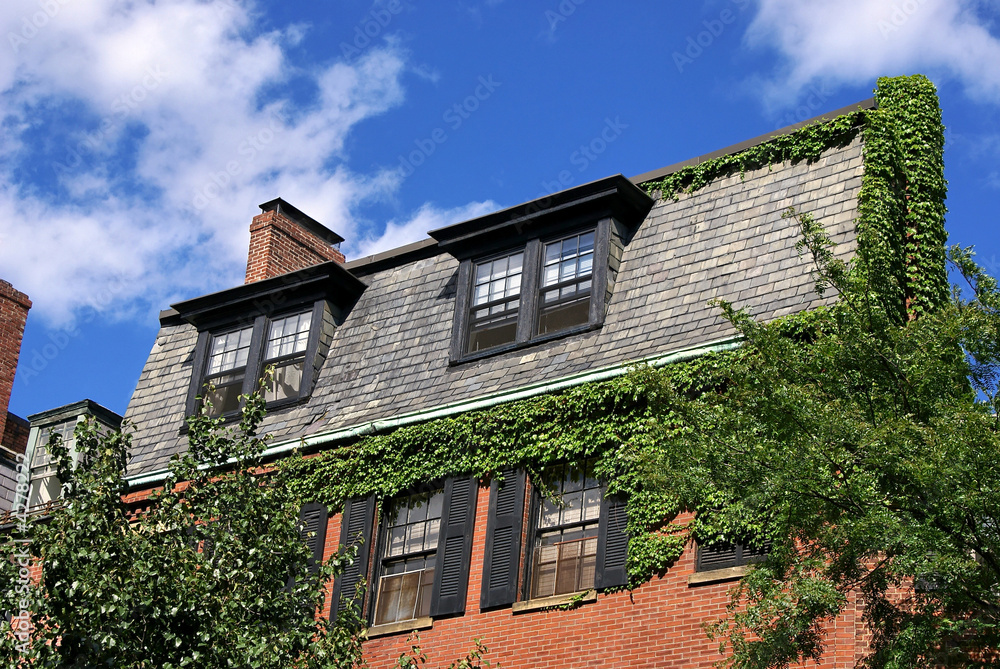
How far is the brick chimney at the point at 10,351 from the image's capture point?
27.2 meters

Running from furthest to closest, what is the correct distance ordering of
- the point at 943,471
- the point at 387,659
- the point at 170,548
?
the point at 387,659
the point at 170,548
the point at 943,471

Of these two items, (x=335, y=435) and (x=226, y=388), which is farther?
(x=226, y=388)

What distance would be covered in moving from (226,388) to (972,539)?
12871 millimetres

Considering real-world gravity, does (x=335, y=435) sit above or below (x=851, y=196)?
below

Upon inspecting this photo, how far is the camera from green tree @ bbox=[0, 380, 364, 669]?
442 inches

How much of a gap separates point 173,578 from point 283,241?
466 inches

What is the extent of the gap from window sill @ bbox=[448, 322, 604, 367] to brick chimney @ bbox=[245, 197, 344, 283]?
5.18 m

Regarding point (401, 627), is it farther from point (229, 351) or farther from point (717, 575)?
point (229, 351)

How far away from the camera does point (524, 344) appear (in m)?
17.5

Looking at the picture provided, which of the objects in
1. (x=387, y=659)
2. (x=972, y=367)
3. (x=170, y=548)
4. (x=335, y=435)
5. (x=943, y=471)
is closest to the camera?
(x=943, y=471)

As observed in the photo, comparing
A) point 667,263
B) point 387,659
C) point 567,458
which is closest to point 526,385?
point 567,458

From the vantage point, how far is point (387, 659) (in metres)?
16.3

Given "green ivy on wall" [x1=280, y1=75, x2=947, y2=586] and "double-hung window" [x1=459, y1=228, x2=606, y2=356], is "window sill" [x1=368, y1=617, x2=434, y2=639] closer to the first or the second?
"green ivy on wall" [x1=280, y1=75, x2=947, y2=586]

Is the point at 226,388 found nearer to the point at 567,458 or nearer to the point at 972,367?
the point at 567,458
